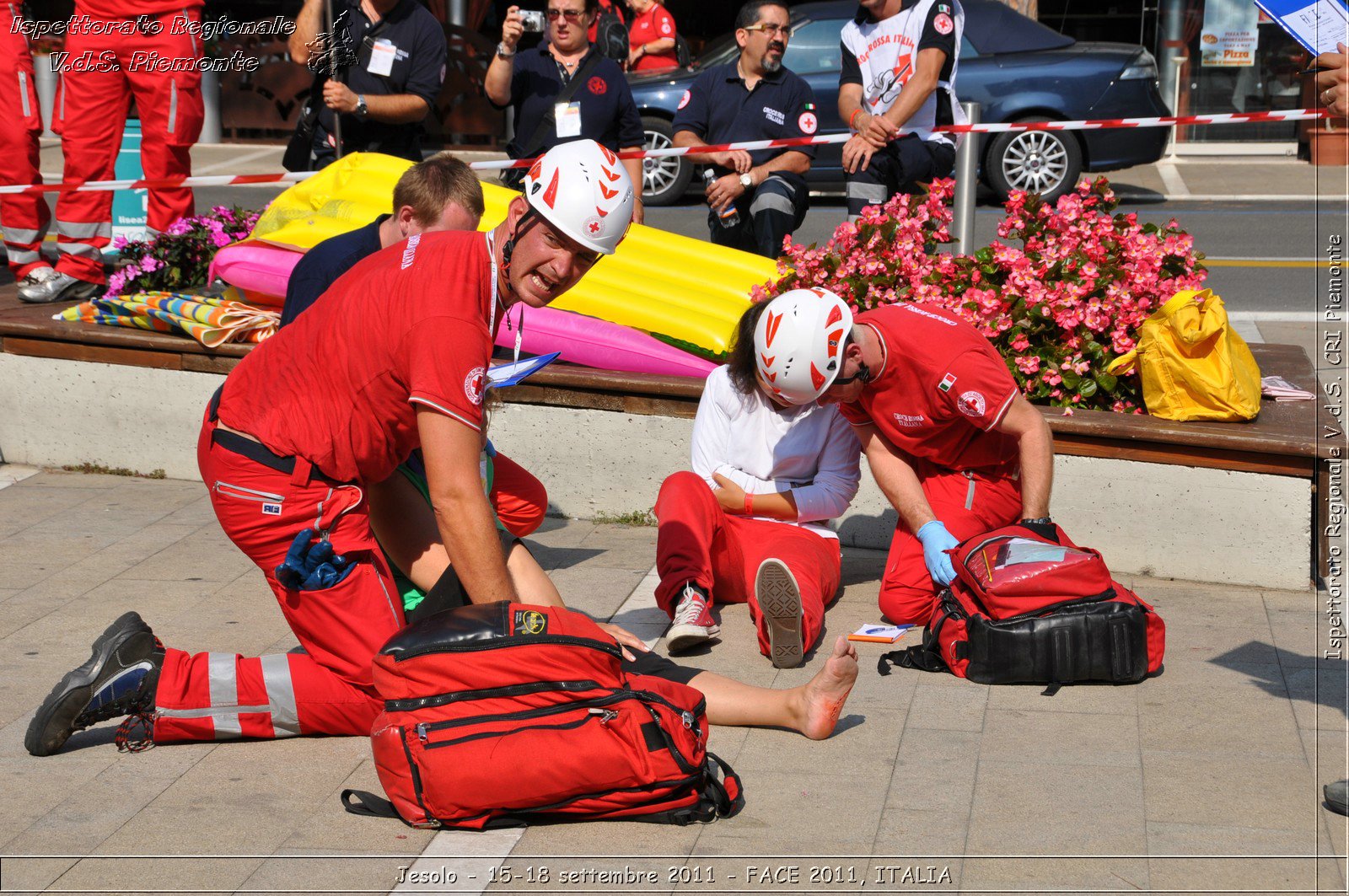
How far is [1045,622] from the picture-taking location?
4297 millimetres

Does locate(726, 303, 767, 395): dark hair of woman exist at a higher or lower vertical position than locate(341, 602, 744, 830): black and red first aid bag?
higher

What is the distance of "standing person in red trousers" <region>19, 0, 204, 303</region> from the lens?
7.44 meters

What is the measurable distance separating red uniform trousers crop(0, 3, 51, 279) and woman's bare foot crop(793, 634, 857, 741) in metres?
5.54

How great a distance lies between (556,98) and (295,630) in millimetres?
4592

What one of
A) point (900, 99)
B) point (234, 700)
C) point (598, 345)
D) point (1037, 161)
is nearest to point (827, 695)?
point (234, 700)

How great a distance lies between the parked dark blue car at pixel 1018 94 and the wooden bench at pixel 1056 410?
688 centimetres

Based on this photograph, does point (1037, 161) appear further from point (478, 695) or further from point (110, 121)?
point (478, 695)

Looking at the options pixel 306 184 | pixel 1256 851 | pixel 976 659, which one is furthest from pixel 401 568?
pixel 306 184

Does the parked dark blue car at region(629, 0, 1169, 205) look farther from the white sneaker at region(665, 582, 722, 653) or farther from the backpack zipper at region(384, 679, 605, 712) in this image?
the backpack zipper at region(384, 679, 605, 712)

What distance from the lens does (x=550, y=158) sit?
3.58 meters

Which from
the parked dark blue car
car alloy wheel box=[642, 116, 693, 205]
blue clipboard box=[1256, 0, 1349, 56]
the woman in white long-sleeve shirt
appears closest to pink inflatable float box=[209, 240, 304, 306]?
the woman in white long-sleeve shirt

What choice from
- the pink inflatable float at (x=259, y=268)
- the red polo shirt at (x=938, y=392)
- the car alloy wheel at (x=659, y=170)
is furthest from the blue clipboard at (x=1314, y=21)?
the car alloy wheel at (x=659, y=170)

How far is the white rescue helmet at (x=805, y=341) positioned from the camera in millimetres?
4508

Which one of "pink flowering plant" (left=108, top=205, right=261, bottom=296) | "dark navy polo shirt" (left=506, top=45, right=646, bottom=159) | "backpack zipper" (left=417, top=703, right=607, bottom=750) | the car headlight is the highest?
"dark navy polo shirt" (left=506, top=45, right=646, bottom=159)
